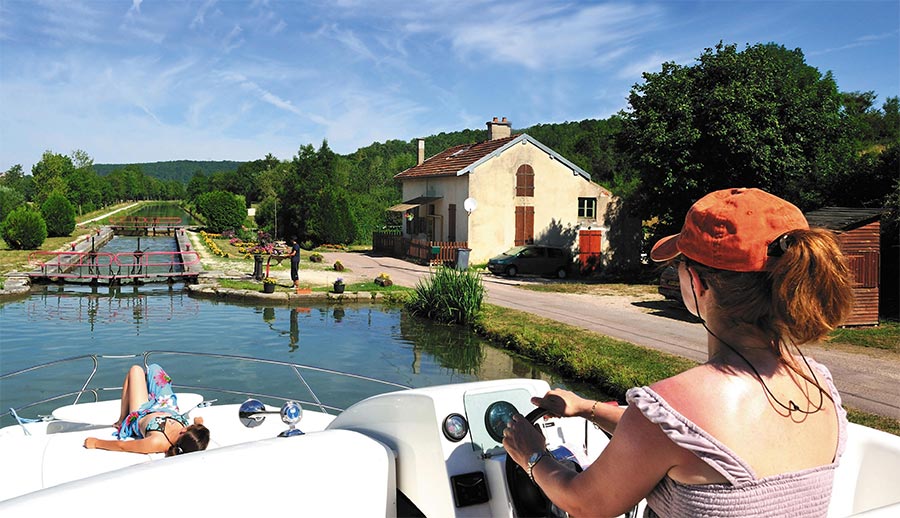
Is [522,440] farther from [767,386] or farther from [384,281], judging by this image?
[384,281]

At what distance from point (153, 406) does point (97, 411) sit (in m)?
1.11

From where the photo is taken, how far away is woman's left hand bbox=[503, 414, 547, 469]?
1.85 m

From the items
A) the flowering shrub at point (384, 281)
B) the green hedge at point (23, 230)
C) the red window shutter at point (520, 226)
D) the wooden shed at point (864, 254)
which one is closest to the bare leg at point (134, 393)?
the wooden shed at point (864, 254)

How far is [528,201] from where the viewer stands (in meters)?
27.4

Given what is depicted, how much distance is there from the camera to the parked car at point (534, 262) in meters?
24.4

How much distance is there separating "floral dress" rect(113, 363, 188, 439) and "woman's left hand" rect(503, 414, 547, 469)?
9.16 feet

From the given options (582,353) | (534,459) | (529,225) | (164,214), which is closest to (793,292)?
(534,459)

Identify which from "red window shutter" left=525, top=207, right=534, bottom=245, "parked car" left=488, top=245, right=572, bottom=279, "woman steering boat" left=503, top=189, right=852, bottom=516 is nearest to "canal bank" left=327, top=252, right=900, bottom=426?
"parked car" left=488, top=245, right=572, bottom=279

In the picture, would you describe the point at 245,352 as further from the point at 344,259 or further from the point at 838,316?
the point at 344,259

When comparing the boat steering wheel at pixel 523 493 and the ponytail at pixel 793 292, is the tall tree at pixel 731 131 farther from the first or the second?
the ponytail at pixel 793 292

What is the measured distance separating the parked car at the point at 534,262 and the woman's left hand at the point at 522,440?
73.5 ft

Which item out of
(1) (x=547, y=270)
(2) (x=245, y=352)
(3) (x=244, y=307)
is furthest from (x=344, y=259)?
(2) (x=245, y=352)

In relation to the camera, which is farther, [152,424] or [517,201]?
[517,201]

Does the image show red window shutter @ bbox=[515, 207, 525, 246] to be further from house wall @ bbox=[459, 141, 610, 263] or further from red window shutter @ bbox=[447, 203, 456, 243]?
red window shutter @ bbox=[447, 203, 456, 243]
